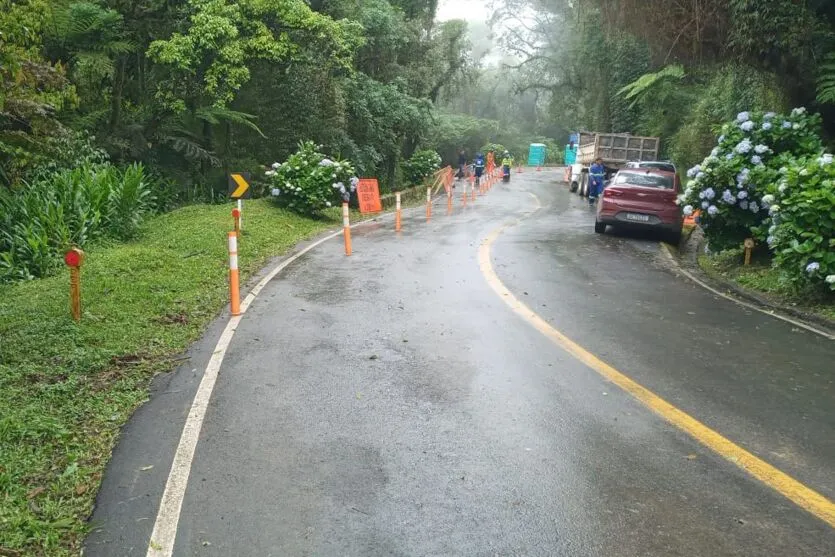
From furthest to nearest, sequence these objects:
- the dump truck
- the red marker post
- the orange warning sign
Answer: the dump truck < the orange warning sign < the red marker post

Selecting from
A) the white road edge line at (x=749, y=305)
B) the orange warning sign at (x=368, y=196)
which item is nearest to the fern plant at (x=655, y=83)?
the orange warning sign at (x=368, y=196)

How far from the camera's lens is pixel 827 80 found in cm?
1234

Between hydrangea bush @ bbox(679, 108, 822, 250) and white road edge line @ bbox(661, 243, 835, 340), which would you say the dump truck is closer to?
white road edge line @ bbox(661, 243, 835, 340)

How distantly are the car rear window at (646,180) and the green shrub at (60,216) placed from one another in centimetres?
1081

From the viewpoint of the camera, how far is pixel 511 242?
1541cm

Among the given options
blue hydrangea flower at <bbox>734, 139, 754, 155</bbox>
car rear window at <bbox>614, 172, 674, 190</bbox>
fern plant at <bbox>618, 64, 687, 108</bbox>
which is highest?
fern plant at <bbox>618, 64, 687, 108</bbox>

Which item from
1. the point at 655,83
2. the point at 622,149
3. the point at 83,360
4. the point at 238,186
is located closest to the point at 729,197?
the point at 238,186

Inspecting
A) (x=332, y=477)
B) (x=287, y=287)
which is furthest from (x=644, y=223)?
(x=332, y=477)

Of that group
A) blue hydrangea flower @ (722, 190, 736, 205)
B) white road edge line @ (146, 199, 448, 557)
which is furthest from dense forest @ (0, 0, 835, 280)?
white road edge line @ (146, 199, 448, 557)

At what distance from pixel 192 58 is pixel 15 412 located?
48.4 feet

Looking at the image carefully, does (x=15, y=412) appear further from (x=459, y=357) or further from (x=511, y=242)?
(x=511, y=242)

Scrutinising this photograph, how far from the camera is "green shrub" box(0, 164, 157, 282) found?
38.8 ft

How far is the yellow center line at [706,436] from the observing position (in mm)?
4133

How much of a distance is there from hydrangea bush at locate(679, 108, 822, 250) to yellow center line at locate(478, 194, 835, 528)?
18.6 feet
